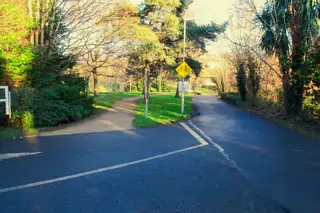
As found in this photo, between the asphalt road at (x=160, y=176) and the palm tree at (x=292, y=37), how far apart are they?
6.04 meters

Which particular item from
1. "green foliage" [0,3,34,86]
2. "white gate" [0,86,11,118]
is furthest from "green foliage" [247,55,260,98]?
"white gate" [0,86,11,118]

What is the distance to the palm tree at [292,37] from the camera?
13.6 m

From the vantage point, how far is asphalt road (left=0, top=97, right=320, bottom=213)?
13.4ft

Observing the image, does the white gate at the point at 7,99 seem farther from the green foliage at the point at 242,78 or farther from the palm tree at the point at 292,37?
the green foliage at the point at 242,78

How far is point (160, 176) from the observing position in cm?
533

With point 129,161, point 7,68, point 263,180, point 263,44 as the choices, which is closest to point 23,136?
point 7,68

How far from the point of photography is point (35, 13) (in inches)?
515

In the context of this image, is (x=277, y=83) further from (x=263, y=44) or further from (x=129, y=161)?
(x=129, y=161)

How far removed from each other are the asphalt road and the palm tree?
6043 mm

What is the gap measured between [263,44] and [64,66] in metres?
11.8

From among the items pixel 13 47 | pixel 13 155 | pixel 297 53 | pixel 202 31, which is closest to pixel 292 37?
pixel 297 53

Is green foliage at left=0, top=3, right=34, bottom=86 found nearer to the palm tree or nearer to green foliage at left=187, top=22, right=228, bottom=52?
the palm tree

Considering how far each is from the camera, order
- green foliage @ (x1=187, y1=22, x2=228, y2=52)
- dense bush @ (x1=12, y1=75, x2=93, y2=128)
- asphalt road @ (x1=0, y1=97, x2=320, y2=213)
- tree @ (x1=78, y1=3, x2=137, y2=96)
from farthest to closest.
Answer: green foliage @ (x1=187, y1=22, x2=228, y2=52) → tree @ (x1=78, y1=3, x2=137, y2=96) → dense bush @ (x1=12, y1=75, x2=93, y2=128) → asphalt road @ (x1=0, y1=97, x2=320, y2=213)

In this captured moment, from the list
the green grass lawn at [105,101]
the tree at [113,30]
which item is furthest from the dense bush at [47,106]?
the green grass lawn at [105,101]
